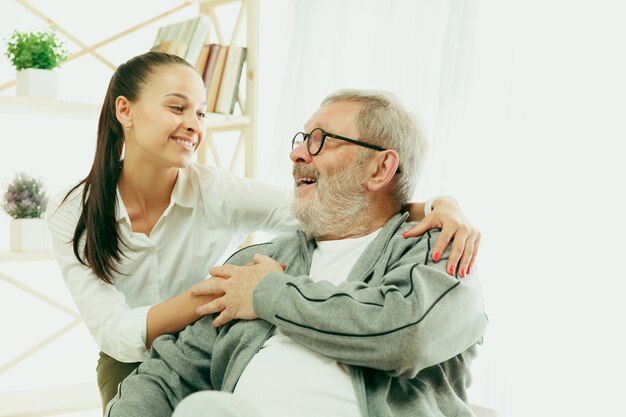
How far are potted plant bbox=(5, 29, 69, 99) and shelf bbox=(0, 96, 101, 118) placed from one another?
36 mm

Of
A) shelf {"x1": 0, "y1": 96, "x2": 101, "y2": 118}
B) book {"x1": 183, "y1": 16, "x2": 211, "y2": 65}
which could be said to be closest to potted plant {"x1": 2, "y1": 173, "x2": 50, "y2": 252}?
shelf {"x1": 0, "y1": 96, "x2": 101, "y2": 118}

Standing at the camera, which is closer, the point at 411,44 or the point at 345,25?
the point at 411,44

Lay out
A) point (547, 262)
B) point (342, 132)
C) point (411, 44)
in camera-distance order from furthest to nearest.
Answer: point (411, 44), point (547, 262), point (342, 132)

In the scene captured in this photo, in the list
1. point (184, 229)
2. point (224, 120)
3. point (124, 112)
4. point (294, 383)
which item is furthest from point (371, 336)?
point (224, 120)

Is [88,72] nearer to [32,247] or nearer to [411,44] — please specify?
[32,247]

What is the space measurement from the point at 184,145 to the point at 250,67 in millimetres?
994

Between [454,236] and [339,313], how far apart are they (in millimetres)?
301

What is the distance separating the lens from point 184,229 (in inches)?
82.0

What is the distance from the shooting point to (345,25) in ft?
8.68

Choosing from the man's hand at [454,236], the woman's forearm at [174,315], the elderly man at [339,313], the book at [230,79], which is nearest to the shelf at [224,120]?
the book at [230,79]

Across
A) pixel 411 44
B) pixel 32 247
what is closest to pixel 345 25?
pixel 411 44

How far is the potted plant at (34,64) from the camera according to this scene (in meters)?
2.53

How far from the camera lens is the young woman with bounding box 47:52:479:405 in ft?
6.14

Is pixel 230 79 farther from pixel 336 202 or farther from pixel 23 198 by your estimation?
pixel 336 202
